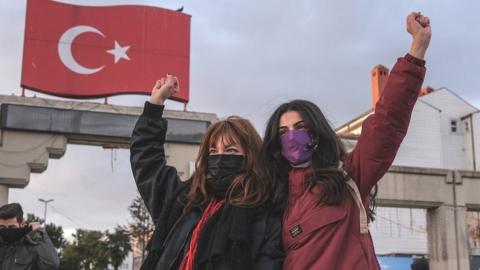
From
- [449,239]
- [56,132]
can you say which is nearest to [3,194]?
[56,132]

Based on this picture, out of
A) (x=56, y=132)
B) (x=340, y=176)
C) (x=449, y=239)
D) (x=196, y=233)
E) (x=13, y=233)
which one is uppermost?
(x=56, y=132)

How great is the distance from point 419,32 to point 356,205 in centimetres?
76

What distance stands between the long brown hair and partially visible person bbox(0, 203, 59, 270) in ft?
8.27

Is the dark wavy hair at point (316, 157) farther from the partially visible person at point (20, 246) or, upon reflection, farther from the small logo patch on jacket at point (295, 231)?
the partially visible person at point (20, 246)

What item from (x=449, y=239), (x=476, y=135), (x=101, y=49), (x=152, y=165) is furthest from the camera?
(x=476, y=135)

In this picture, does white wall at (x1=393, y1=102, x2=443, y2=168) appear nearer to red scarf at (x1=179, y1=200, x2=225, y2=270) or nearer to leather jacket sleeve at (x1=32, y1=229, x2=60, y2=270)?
leather jacket sleeve at (x1=32, y1=229, x2=60, y2=270)

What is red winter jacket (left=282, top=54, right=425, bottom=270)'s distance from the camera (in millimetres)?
2422

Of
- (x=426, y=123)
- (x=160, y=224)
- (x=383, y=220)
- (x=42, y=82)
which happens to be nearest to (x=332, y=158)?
(x=160, y=224)

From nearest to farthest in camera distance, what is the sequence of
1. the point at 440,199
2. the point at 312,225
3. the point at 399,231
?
the point at 312,225
the point at 440,199
the point at 399,231

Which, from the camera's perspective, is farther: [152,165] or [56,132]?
[56,132]

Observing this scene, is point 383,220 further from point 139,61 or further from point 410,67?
point 410,67

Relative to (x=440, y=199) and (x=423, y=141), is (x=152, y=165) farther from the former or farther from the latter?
(x=423, y=141)

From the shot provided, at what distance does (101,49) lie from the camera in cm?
1448

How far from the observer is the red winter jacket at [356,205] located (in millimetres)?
2422
